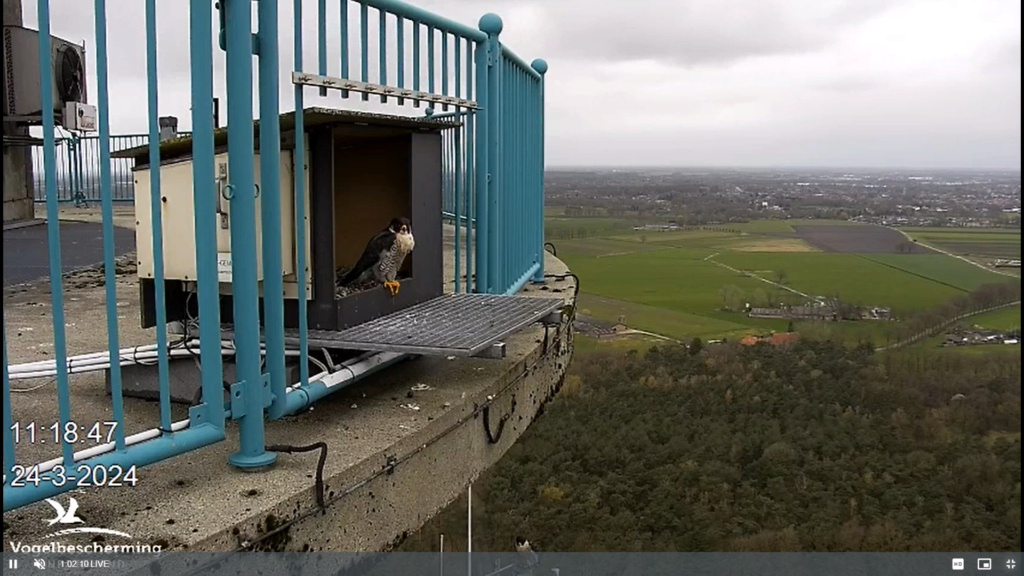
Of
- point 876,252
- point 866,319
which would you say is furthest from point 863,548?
point 876,252

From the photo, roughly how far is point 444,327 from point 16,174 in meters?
8.50

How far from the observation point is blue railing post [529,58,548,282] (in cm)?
701

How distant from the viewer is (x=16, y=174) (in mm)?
10398

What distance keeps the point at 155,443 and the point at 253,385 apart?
0.35 metres

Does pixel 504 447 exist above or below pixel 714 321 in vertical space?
above

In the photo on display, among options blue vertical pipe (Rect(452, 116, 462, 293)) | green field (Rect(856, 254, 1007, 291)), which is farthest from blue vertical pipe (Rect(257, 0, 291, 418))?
green field (Rect(856, 254, 1007, 291))

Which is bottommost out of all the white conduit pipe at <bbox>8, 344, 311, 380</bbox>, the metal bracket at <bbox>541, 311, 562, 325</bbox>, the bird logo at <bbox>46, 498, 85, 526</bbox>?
the bird logo at <bbox>46, 498, 85, 526</bbox>

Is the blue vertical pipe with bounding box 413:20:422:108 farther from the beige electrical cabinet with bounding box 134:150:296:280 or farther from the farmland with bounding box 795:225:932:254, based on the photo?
the farmland with bounding box 795:225:932:254

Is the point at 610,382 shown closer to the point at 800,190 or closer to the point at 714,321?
the point at 714,321

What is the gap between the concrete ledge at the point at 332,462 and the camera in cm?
242

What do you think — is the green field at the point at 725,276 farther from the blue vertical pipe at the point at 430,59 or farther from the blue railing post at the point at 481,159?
the blue vertical pipe at the point at 430,59

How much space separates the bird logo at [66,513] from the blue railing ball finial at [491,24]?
11.1 feet

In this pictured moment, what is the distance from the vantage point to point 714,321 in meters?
50.8

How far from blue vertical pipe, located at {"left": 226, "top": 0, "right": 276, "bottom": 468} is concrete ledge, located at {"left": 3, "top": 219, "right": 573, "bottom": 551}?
1.14ft
